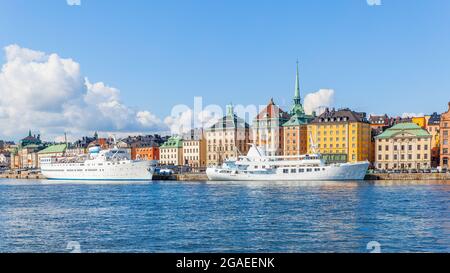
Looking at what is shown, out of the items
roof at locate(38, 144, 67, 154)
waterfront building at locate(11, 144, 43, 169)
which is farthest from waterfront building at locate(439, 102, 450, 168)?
waterfront building at locate(11, 144, 43, 169)

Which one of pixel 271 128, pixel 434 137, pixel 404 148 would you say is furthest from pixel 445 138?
pixel 271 128

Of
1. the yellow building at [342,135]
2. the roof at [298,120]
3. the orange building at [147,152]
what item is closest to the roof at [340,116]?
the yellow building at [342,135]

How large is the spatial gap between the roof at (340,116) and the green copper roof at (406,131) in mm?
3442

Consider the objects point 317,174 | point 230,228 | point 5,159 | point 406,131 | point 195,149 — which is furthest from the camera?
point 5,159

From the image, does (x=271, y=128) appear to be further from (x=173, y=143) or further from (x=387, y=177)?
(x=173, y=143)

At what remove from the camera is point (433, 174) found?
168ft

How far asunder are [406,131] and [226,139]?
2306 centimetres

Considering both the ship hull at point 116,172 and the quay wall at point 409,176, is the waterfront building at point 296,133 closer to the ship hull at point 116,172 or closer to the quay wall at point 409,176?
the quay wall at point 409,176

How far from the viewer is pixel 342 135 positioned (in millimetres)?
65125

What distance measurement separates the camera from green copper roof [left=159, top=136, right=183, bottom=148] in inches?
3349

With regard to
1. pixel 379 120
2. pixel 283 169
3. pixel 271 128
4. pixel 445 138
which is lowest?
pixel 283 169

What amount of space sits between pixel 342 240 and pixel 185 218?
6.48 m

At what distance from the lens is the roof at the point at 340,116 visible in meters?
65.2
